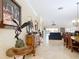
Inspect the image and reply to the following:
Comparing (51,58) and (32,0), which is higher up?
(32,0)

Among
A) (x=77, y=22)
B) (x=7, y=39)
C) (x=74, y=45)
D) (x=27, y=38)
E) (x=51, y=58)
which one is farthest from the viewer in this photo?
(x=77, y=22)

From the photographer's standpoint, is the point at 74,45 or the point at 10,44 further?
the point at 74,45

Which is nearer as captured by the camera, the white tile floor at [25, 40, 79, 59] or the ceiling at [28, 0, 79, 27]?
the white tile floor at [25, 40, 79, 59]

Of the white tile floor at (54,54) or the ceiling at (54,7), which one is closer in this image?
the white tile floor at (54,54)

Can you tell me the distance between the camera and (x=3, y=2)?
3.02 metres

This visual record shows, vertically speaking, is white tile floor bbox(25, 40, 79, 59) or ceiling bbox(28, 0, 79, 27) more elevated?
ceiling bbox(28, 0, 79, 27)

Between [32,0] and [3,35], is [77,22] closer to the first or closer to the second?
[32,0]

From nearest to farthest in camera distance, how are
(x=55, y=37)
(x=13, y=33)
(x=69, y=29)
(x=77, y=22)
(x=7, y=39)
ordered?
(x=7, y=39), (x=13, y=33), (x=77, y=22), (x=55, y=37), (x=69, y=29)

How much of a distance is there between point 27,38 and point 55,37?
9746 mm

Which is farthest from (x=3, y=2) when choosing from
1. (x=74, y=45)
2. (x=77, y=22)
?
(x=77, y=22)

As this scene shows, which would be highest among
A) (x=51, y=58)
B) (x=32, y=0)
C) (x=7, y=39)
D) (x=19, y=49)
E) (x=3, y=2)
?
(x=32, y=0)

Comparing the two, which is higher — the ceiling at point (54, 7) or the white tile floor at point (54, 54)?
the ceiling at point (54, 7)

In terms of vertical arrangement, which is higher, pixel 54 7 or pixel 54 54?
pixel 54 7

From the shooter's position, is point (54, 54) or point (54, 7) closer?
point (54, 54)
